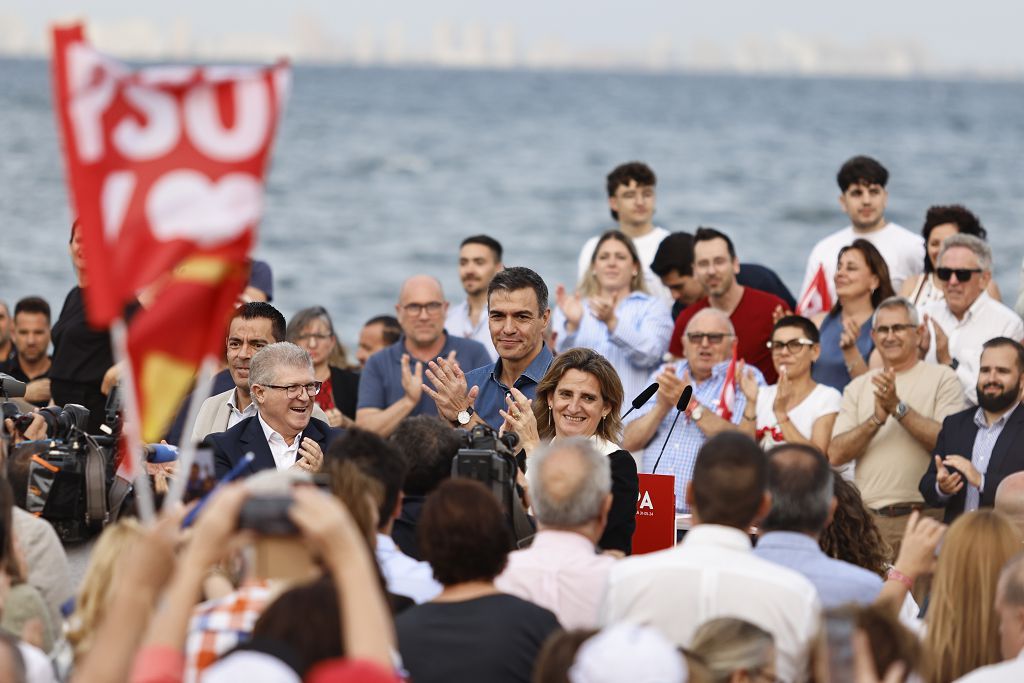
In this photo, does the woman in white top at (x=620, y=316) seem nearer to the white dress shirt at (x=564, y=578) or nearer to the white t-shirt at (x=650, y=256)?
the white t-shirt at (x=650, y=256)

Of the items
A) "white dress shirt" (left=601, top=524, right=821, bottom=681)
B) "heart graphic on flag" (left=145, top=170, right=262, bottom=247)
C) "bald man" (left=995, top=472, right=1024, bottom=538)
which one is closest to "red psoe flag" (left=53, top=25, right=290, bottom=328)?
"heart graphic on flag" (left=145, top=170, right=262, bottom=247)

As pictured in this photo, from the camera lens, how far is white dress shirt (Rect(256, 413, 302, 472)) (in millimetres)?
7617

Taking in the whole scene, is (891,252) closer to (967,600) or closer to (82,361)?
(82,361)

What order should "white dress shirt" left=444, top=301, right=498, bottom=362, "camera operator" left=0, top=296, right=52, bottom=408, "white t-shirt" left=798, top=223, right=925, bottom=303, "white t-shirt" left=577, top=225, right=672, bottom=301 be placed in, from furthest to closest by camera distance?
"white t-shirt" left=577, top=225, right=672, bottom=301 → "camera operator" left=0, top=296, right=52, bottom=408 → "white t-shirt" left=798, top=223, right=925, bottom=303 → "white dress shirt" left=444, top=301, right=498, bottom=362

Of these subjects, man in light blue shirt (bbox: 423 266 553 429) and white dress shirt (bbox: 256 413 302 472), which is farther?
man in light blue shirt (bbox: 423 266 553 429)

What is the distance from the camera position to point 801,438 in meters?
9.09

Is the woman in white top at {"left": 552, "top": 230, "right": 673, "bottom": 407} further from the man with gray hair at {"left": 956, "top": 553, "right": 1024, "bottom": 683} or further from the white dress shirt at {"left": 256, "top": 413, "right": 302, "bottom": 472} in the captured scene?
the man with gray hair at {"left": 956, "top": 553, "right": 1024, "bottom": 683}

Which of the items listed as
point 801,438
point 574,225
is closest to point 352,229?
point 574,225

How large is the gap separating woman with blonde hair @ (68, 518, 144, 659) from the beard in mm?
4892

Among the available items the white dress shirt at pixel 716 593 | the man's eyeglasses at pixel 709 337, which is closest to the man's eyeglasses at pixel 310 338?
the man's eyeglasses at pixel 709 337

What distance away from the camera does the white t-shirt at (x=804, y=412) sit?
9242mm

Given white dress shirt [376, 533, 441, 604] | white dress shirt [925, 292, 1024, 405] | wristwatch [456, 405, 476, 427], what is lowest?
white dress shirt [376, 533, 441, 604]

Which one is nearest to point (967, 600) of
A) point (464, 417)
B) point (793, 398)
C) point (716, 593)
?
point (716, 593)

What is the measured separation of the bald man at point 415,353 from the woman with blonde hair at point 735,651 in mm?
5216
